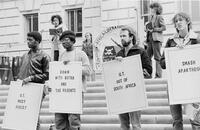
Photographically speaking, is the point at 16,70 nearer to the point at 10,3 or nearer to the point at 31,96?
the point at 10,3

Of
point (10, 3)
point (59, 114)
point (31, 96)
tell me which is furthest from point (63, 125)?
point (10, 3)

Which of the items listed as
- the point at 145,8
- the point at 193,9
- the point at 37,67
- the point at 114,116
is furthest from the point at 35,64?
the point at 145,8

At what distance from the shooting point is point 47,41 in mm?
20875

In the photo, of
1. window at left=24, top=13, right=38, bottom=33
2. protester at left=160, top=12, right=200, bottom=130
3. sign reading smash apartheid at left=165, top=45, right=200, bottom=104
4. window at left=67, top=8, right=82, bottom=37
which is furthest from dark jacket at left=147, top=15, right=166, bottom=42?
window at left=24, top=13, right=38, bottom=33

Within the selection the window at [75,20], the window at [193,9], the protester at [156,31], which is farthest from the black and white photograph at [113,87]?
the window at [75,20]

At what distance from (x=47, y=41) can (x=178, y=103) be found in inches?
602

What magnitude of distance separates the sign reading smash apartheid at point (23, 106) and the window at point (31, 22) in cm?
1486

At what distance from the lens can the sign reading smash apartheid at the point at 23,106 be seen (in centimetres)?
723

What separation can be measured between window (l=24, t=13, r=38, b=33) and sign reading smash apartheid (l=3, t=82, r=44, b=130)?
1486 cm

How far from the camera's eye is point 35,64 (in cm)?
729

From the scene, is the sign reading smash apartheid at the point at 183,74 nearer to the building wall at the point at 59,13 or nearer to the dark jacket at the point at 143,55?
the dark jacket at the point at 143,55

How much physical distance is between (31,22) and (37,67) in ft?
50.6

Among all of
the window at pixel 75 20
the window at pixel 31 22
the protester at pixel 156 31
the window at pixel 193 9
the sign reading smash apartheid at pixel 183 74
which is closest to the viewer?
the sign reading smash apartheid at pixel 183 74

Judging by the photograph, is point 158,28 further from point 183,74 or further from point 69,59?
point 183,74
